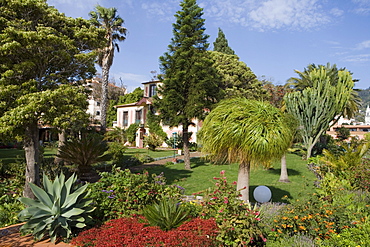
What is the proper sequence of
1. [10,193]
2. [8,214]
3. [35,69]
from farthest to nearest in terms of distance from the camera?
1. [35,69]
2. [10,193]
3. [8,214]

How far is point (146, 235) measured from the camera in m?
4.23

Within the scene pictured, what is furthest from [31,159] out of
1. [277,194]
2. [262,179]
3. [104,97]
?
[104,97]

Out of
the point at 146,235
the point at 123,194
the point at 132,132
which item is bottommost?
the point at 146,235

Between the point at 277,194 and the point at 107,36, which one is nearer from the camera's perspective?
A: the point at 277,194

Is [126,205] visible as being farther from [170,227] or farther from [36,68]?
[36,68]

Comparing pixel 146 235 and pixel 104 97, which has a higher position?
pixel 104 97

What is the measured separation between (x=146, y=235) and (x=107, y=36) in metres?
21.7

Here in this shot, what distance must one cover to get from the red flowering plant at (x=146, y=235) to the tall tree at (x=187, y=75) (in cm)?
1025

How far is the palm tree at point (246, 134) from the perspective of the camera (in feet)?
16.2

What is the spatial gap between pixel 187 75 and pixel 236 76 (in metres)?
14.0

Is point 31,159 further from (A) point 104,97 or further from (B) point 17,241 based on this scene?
(A) point 104,97

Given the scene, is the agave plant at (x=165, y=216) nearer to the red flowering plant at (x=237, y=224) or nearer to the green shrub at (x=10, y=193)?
the red flowering plant at (x=237, y=224)

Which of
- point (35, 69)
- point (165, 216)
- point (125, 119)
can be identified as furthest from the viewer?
point (125, 119)

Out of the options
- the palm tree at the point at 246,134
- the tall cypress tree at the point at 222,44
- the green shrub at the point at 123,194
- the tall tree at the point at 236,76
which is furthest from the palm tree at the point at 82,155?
the tall cypress tree at the point at 222,44
